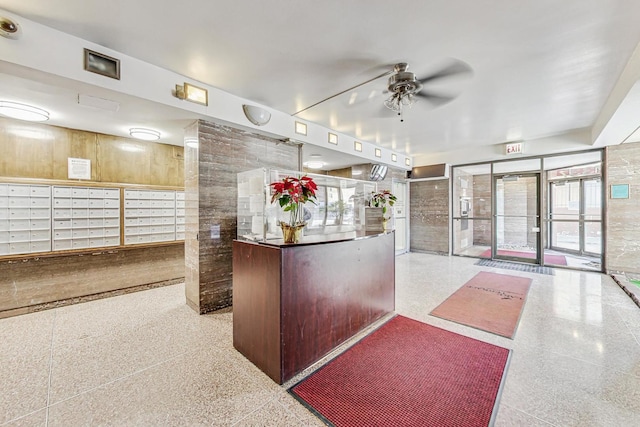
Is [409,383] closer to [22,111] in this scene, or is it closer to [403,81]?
[403,81]

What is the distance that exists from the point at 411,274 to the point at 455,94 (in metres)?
3.36

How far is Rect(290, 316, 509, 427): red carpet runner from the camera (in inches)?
64.6

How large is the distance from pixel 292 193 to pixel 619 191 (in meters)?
6.43

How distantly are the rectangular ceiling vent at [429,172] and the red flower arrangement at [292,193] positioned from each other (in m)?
5.89

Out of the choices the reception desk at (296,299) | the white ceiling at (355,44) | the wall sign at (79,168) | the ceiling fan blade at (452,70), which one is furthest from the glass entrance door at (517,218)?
the wall sign at (79,168)

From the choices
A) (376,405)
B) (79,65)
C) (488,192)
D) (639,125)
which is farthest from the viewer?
(488,192)

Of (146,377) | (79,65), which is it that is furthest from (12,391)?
(79,65)

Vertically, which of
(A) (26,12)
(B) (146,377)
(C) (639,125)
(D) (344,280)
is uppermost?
(A) (26,12)

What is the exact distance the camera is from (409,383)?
195 centimetres

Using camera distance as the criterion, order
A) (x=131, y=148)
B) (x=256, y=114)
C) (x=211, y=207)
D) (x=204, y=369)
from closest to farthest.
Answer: (x=204, y=369)
(x=211, y=207)
(x=256, y=114)
(x=131, y=148)

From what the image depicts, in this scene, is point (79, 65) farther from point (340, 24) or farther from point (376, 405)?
point (376, 405)

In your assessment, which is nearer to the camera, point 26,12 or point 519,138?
point 26,12

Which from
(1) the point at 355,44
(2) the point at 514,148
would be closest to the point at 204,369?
(1) the point at 355,44

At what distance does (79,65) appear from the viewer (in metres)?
2.26
